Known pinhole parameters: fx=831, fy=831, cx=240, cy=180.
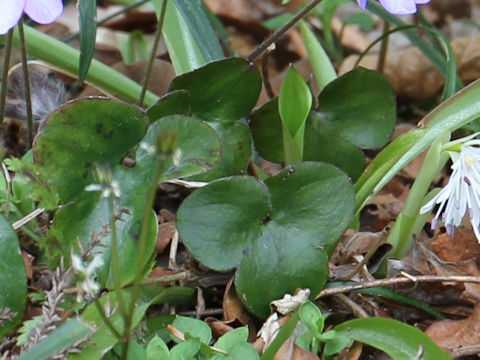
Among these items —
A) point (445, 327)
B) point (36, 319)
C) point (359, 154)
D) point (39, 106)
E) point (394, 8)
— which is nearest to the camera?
point (36, 319)

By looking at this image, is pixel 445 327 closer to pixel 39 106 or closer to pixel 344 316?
pixel 344 316

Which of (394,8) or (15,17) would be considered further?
(394,8)

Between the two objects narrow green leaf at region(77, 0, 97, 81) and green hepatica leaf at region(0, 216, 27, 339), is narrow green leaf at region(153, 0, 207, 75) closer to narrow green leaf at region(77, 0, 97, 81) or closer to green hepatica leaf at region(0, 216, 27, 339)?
narrow green leaf at region(77, 0, 97, 81)

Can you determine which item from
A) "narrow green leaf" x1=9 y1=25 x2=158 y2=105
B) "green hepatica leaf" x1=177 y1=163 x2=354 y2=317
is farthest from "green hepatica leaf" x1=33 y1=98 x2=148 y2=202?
"narrow green leaf" x1=9 y1=25 x2=158 y2=105

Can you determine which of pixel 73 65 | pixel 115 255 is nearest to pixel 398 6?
pixel 115 255

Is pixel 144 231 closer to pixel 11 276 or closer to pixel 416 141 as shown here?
pixel 11 276

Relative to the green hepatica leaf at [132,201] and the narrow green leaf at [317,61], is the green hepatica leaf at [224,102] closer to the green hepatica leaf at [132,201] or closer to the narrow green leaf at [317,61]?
the green hepatica leaf at [132,201]

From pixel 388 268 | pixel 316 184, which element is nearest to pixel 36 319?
pixel 316 184
